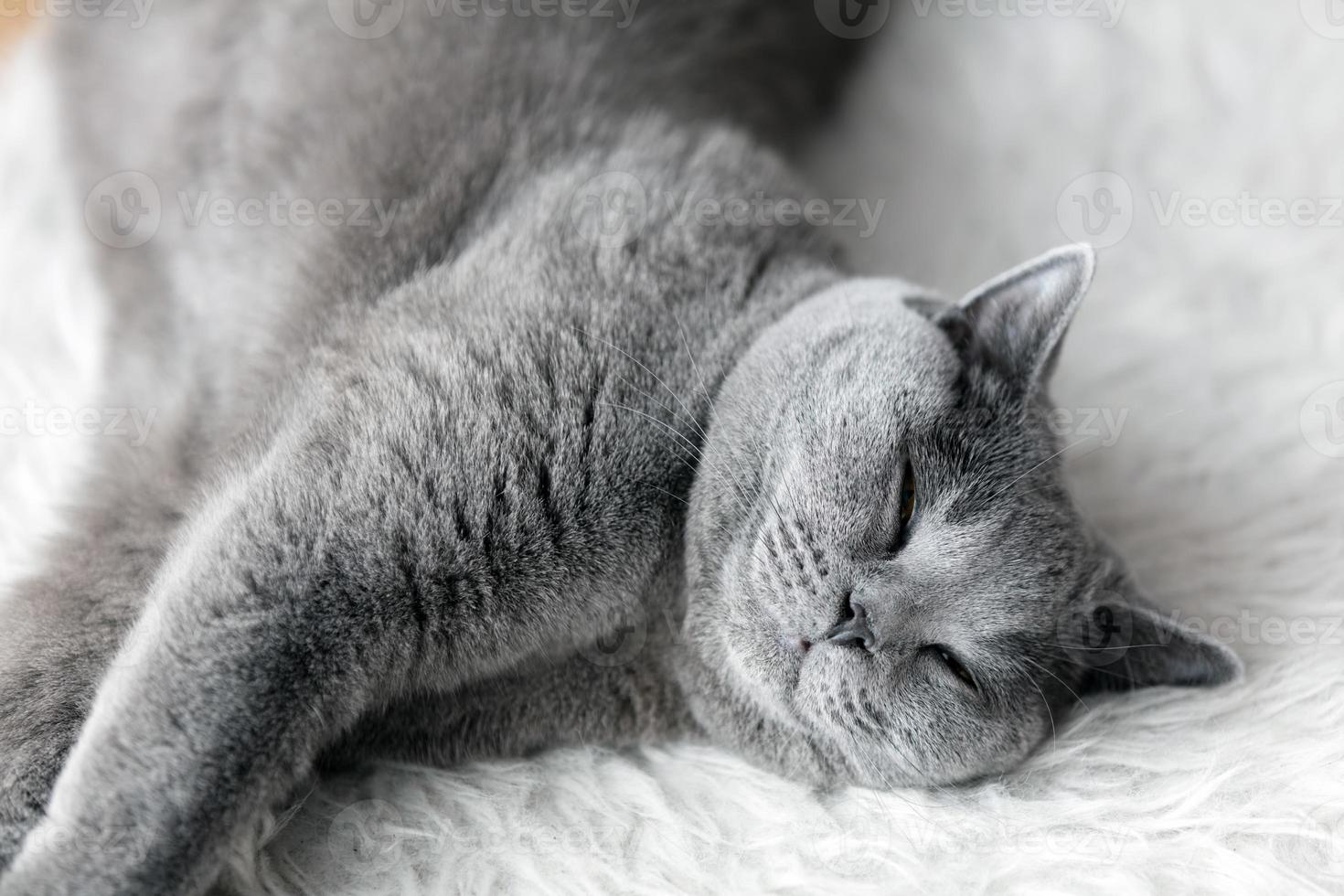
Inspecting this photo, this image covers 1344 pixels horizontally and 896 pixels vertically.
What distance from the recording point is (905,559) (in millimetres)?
873

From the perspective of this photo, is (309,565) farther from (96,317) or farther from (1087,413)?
(1087,413)

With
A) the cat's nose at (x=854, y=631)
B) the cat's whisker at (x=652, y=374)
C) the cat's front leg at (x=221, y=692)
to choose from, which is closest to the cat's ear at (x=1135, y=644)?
the cat's nose at (x=854, y=631)

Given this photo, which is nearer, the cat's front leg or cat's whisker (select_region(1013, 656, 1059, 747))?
the cat's front leg

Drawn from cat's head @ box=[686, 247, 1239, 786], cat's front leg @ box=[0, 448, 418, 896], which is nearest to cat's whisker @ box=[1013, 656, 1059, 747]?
cat's head @ box=[686, 247, 1239, 786]

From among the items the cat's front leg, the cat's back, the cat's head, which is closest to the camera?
the cat's front leg

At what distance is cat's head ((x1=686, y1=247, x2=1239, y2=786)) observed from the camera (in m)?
0.86

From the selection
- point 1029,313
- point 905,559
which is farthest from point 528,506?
point 1029,313

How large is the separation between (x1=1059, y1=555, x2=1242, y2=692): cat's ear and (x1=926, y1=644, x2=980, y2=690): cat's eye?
10cm

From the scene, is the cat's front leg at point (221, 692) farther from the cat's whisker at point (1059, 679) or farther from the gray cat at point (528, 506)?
the cat's whisker at point (1059, 679)

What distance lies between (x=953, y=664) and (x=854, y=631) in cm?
12

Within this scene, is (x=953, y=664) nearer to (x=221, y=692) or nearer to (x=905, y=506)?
(x=905, y=506)

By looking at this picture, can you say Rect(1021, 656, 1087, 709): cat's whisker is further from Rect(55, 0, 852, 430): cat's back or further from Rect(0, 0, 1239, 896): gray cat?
Rect(55, 0, 852, 430): cat's back

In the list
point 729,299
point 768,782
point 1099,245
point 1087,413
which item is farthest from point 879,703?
point 1099,245

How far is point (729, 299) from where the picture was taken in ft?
3.43
